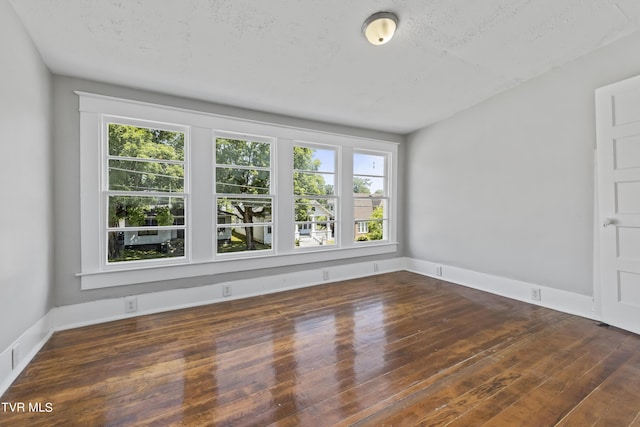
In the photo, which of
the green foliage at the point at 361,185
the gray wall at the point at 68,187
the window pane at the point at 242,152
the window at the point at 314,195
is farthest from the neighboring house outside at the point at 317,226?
the gray wall at the point at 68,187

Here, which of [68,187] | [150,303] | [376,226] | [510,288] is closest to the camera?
[68,187]

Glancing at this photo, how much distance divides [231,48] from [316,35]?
2.56 ft

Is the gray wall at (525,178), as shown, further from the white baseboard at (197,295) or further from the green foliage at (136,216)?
the green foliage at (136,216)

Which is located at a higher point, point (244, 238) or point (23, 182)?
point (23, 182)

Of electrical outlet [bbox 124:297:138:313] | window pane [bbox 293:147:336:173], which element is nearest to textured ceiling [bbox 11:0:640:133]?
window pane [bbox 293:147:336:173]

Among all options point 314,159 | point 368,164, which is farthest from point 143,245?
point 368,164

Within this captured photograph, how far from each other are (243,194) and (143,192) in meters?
1.13

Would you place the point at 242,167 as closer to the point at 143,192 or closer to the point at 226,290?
the point at 143,192

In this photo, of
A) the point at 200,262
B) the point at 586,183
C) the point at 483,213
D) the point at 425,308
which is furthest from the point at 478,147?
the point at 200,262

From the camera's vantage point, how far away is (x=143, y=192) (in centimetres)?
323

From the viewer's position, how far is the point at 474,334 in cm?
268

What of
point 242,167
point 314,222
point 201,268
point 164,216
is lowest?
point 201,268

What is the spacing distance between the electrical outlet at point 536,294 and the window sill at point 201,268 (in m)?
2.28

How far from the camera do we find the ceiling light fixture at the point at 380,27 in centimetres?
237
